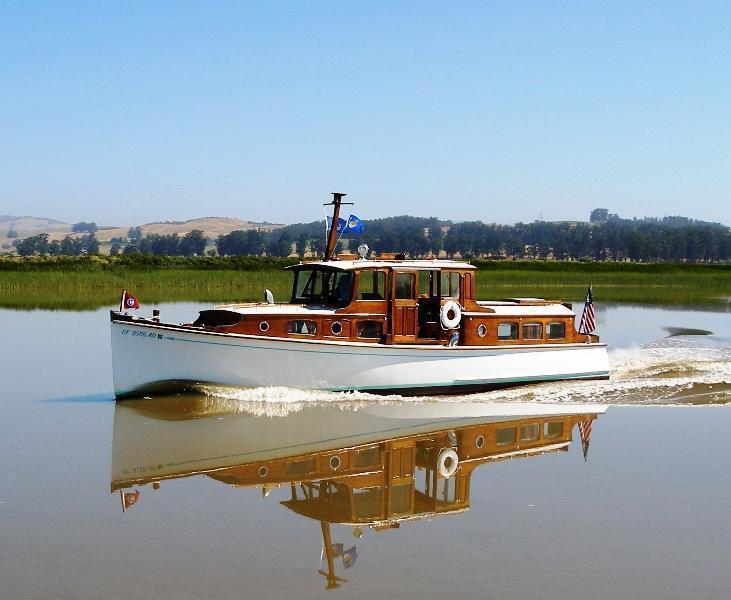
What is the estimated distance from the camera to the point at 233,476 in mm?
12766

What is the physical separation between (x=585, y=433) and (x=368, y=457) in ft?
13.8

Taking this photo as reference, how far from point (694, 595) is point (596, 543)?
4.92 ft

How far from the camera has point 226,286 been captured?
54781mm

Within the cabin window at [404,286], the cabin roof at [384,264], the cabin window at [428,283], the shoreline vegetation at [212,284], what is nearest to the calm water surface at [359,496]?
the cabin window at [404,286]

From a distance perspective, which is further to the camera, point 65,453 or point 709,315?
point 709,315

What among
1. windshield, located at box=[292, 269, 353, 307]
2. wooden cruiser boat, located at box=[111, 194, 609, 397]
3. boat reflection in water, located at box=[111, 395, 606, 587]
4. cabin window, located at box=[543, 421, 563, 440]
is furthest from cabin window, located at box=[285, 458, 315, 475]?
windshield, located at box=[292, 269, 353, 307]

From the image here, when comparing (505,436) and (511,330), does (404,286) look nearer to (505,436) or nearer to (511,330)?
(511,330)

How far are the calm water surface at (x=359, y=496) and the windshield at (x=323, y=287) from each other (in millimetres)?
2157

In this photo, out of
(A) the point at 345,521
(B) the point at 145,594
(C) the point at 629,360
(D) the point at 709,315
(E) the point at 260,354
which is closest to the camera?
(B) the point at 145,594

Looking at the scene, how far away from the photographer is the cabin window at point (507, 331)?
20.2 m

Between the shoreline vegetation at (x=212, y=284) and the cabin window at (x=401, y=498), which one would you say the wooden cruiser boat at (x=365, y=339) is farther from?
the shoreline vegetation at (x=212, y=284)

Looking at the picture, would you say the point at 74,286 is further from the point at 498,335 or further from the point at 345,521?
the point at 345,521

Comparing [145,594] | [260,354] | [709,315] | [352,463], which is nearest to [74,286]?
[709,315]

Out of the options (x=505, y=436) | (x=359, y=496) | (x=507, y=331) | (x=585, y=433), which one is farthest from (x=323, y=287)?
(x=359, y=496)
